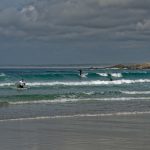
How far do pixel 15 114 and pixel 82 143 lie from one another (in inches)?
333

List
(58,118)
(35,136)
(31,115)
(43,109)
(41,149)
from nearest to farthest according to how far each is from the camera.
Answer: (41,149) < (35,136) < (58,118) < (31,115) < (43,109)

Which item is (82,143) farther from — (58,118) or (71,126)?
(58,118)

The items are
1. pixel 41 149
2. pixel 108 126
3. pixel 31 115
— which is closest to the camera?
pixel 41 149

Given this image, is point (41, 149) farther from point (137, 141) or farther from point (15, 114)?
point (15, 114)

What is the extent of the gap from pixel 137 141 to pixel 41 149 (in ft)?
8.59

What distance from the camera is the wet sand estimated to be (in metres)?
12.6

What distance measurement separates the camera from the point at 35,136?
566 inches

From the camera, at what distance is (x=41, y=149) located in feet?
39.7

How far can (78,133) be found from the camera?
15.1m

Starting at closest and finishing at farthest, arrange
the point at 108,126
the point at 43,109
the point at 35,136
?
1. the point at 35,136
2. the point at 108,126
3. the point at 43,109

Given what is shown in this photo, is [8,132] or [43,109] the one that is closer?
[8,132]

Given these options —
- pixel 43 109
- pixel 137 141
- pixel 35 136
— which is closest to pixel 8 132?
pixel 35 136

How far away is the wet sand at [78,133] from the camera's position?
1261 cm

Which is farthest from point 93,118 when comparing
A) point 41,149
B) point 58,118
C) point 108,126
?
point 41,149
